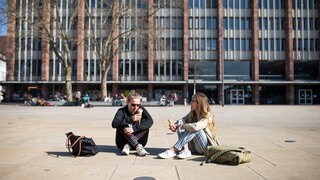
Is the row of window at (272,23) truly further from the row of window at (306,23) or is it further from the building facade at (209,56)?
the row of window at (306,23)

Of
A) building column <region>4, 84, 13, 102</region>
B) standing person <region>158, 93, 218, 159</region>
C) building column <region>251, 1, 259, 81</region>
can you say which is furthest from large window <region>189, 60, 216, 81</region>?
standing person <region>158, 93, 218, 159</region>

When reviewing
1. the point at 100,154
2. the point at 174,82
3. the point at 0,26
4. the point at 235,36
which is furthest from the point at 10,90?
the point at 100,154

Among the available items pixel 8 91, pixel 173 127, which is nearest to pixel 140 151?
pixel 173 127

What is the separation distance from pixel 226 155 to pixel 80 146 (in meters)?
2.67

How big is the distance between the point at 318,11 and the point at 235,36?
1337 centimetres

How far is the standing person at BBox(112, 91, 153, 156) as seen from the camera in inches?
216

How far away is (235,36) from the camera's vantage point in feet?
147

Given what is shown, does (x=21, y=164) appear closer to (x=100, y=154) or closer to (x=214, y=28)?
(x=100, y=154)

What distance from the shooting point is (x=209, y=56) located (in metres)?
44.4

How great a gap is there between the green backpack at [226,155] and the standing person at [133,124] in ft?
4.16

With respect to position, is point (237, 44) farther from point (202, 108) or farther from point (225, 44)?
A: point (202, 108)

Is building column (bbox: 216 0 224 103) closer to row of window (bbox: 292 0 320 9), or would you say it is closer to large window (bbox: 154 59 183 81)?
large window (bbox: 154 59 183 81)

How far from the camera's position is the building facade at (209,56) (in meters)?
44.2

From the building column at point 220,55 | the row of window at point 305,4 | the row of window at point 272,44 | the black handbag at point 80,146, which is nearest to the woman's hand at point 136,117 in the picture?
the black handbag at point 80,146
